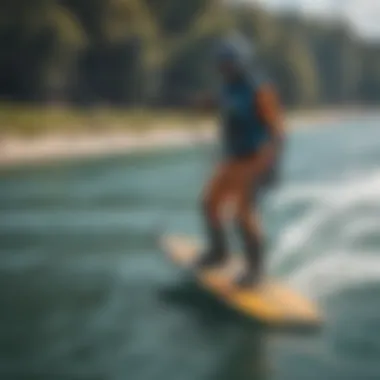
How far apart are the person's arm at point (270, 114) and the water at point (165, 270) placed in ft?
0.13

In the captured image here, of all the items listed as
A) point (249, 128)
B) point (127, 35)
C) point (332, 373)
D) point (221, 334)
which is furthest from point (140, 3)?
point (332, 373)

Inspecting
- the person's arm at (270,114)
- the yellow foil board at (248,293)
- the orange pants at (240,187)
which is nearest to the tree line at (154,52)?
the person's arm at (270,114)

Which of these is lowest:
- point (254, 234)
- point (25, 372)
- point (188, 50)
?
point (25, 372)

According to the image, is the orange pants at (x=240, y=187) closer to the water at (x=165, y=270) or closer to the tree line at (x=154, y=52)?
the water at (x=165, y=270)

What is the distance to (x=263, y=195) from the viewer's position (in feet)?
7.35

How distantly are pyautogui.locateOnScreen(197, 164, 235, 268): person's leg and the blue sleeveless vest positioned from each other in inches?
2.0

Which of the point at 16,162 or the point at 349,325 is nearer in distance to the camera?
the point at 349,325

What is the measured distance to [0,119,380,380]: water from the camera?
222 centimetres

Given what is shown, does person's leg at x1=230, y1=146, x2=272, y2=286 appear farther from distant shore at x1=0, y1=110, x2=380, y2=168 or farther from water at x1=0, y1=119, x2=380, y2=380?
distant shore at x1=0, y1=110, x2=380, y2=168

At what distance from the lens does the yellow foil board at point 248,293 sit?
7.20 ft

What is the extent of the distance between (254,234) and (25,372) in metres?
0.58

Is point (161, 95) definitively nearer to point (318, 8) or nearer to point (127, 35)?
point (127, 35)

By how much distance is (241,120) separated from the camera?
2.23 meters

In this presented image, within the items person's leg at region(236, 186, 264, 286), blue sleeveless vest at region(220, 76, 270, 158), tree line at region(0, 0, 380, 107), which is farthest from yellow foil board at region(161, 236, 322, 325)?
tree line at region(0, 0, 380, 107)
